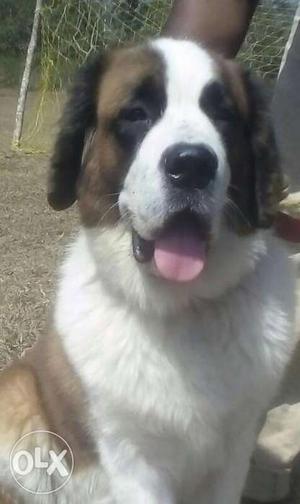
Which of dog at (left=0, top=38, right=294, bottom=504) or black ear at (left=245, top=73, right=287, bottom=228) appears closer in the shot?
dog at (left=0, top=38, right=294, bottom=504)

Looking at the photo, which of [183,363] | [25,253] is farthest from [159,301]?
[25,253]

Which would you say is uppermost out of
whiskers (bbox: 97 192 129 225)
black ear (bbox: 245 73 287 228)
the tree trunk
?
black ear (bbox: 245 73 287 228)

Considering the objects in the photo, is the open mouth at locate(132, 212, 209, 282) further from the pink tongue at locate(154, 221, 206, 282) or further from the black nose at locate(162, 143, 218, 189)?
the black nose at locate(162, 143, 218, 189)

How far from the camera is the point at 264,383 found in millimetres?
2717

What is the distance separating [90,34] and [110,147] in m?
9.36

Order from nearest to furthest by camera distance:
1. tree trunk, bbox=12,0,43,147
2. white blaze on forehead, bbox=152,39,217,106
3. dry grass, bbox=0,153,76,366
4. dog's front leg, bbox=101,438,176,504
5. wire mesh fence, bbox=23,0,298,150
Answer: white blaze on forehead, bbox=152,39,217,106, dog's front leg, bbox=101,438,176,504, dry grass, bbox=0,153,76,366, wire mesh fence, bbox=23,0,298,150, tree trunk, bbox=12,0,43,147

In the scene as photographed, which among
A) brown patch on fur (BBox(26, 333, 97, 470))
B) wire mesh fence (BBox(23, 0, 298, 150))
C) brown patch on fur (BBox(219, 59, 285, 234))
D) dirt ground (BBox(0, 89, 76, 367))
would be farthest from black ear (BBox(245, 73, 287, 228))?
wire mesh fence (BBox(23, 0, 298, 150))

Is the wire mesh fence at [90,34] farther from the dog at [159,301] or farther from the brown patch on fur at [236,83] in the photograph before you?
the dog at [159,301]

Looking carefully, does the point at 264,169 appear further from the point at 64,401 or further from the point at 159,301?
the point at 64,401

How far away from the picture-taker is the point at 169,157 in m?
2.37

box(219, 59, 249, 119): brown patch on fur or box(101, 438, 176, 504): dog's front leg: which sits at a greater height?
box(219, 59, 249, 119): brown patch on fur

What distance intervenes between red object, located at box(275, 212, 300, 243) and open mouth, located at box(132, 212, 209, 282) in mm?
503

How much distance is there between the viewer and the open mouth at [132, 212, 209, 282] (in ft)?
8.33

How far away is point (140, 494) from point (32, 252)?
11.8 feet
